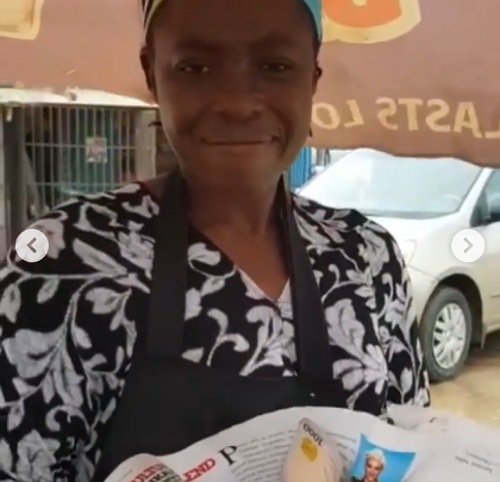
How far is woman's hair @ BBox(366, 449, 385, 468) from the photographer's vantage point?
1.04 metres

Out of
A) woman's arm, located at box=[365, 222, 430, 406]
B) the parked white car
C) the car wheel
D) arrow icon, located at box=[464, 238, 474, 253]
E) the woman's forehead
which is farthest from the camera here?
the car wheel

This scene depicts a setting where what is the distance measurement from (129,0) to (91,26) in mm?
83

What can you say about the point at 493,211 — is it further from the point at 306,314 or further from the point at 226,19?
the point at 226,19

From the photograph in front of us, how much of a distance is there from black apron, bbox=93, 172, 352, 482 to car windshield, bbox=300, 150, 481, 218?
3889 mm

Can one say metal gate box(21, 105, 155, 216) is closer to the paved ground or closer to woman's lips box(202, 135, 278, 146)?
the paved ground

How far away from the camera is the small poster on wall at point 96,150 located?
18.5 feet

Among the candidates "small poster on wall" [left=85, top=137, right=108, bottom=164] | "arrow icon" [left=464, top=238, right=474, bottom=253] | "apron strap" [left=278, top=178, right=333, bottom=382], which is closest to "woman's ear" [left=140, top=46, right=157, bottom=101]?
"apron strap" [left=278, top=178, right=333, bottom=382]

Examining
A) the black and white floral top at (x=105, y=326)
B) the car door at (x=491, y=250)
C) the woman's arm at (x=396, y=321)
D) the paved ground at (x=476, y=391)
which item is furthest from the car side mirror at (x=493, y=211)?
the black and white floral top at (x=105, y=326)

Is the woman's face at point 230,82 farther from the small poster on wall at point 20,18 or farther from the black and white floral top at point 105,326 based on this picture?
the small poster on wall at point 20,18

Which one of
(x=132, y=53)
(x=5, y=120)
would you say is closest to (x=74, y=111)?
(x=5, y=120)

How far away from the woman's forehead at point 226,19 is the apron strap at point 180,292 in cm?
18

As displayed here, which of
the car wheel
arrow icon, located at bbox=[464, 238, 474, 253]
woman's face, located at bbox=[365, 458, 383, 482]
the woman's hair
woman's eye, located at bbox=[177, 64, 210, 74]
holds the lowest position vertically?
the car wheel

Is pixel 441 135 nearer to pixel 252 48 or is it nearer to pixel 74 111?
pixel 252 48

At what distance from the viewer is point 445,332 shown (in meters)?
5.33
